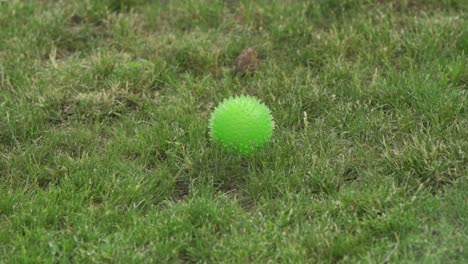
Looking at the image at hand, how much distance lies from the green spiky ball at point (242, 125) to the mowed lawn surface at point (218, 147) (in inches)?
4.2

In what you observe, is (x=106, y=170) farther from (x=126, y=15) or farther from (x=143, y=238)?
(x=126, y=15)

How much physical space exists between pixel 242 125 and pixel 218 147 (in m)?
0.24

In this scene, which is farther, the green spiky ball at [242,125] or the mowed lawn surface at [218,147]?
the green spiky ball at [242,125]

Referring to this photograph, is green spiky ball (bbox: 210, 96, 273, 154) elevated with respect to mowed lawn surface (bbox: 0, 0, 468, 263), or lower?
elevated

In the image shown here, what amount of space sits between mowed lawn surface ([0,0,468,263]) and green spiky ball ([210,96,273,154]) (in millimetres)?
108

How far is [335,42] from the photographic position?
4988 mm

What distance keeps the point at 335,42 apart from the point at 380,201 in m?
1.79

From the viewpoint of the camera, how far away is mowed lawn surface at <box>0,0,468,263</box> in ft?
11.0

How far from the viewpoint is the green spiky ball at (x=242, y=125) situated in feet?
12.5

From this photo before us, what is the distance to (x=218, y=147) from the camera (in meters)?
3.96

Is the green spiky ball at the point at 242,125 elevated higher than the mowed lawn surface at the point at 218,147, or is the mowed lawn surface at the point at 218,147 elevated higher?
the green spiky ball at the point at 242,125

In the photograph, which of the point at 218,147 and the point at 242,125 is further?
the point at 218,147

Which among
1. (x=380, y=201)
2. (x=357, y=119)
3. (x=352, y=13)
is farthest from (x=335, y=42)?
(x=380, y=201)

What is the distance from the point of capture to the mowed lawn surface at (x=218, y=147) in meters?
3.35
